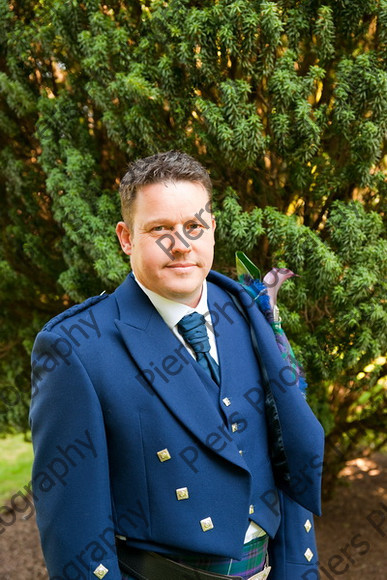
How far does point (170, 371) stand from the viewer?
5.90 ft

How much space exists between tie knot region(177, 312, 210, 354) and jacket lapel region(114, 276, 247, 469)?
4cm

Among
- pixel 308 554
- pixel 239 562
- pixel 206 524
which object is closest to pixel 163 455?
pixel 206 524

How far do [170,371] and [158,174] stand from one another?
59 centimetres

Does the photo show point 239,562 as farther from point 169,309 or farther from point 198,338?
point 169,309

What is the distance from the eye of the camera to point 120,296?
1.93 meters

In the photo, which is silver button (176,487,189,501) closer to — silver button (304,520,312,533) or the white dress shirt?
the white dress shirt

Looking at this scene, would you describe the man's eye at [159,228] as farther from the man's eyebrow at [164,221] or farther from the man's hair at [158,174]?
the man's hair at [158,174]

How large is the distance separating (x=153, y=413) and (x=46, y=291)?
6.87ft

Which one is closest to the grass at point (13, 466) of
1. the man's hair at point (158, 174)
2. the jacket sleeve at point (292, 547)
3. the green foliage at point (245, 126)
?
the green foliage at point (245, 126)

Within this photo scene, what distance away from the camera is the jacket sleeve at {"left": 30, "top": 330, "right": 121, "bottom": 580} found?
5.51ft

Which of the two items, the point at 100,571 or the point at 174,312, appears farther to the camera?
the point at 174,312

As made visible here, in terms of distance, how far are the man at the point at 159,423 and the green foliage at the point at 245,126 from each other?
849mm

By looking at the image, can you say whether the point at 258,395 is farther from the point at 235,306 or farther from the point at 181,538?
the point at 181,538

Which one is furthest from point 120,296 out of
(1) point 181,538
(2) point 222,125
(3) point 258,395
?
(2) point 222,125
